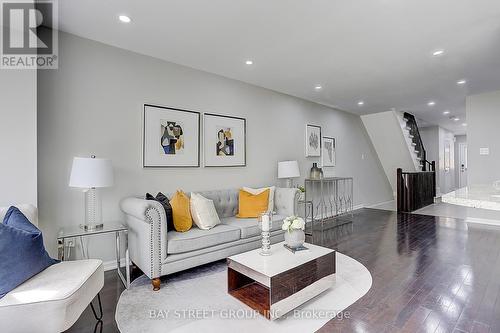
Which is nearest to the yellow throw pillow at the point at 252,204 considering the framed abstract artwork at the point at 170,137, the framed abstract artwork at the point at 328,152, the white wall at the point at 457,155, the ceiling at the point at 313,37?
the framed abstract artwork at the point at 170,137

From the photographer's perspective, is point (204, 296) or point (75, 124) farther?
point (75, 124)

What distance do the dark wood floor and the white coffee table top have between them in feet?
1.59

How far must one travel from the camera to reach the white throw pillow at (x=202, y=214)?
9.73 ft

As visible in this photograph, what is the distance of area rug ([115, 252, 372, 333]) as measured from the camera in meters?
1.87

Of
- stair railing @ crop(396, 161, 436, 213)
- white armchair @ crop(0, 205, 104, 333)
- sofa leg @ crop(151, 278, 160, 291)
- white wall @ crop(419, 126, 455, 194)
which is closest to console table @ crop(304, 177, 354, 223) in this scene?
stair railing @ crop(396, 161, 436, 213)

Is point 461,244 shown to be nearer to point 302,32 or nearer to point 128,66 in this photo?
point 302,32

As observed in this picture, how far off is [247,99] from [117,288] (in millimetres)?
3283

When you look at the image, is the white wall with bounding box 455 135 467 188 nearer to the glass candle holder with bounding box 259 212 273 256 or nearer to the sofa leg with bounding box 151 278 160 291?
the glass candle holder with bounding box 259 212 273 256

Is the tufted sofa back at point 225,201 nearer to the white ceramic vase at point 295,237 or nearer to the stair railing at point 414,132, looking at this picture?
the white ceramic vase at point 295,237

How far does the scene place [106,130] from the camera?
116 inches

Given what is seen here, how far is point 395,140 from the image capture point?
6.82 m

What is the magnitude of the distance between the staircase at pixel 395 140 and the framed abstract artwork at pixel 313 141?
2.20m

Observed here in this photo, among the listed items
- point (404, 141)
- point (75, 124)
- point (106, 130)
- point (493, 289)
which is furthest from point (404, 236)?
point (75, 124)

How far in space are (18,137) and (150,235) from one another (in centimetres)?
146
